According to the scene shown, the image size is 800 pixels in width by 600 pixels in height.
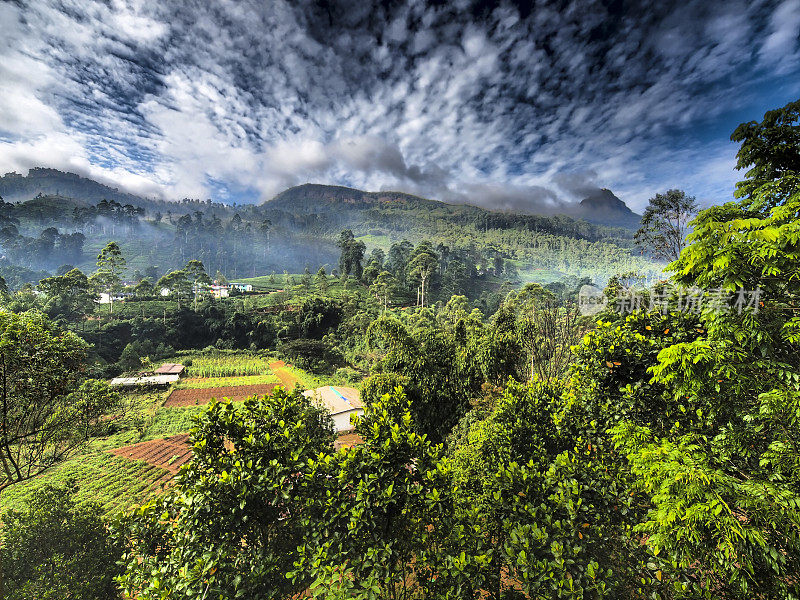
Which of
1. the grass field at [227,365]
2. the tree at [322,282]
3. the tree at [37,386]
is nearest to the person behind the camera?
the tree at [37,386]

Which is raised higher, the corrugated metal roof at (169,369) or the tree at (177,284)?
the tree at (177,284)

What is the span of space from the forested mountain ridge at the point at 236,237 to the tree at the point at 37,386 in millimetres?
74916

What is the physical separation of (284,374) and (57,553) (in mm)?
24715

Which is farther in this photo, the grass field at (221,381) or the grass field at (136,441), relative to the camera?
the grass field at (221,381)

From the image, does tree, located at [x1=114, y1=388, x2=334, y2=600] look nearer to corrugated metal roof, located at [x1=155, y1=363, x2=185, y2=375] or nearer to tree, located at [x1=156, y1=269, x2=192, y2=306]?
corrugated metal roof, located at [x1=155, y1=363, x2=185, y2=375]

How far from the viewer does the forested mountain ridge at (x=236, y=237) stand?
290 ft

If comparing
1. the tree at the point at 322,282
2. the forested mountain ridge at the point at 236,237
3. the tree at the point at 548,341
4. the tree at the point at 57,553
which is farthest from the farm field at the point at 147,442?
the forested mountain ridge at the point at 236,237

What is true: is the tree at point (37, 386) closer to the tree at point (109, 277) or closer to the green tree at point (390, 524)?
the green tree at point (390, 524)

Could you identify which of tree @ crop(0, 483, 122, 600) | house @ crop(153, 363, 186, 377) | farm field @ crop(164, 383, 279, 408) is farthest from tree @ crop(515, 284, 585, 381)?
house @ crop(153, 363, 186, 377)

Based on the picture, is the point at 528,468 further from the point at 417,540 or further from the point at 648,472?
the point at 417,540

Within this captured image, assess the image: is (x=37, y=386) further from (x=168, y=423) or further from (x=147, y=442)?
(x=168, y=423)

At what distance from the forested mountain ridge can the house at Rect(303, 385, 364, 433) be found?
62379 millimetres

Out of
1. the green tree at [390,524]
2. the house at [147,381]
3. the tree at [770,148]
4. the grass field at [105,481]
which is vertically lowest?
the house at [147,381]

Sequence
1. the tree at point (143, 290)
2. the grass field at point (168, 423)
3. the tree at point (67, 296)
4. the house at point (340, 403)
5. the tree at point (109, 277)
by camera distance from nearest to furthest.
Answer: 1. the house at point (340, 403)
2. the grass field at point (168, 423)
3. the tree at point (67, 296)
4. the tree at point (109, 277)
5. the tree at point (143, 290)
